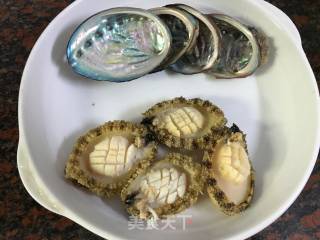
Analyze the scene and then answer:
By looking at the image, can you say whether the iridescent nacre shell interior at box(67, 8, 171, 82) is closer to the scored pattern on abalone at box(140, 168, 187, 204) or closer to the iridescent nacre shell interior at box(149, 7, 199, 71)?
the iridescent nacre shell interior at box(149, 7, 199, 71)

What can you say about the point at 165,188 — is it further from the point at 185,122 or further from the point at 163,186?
the point at 185,122

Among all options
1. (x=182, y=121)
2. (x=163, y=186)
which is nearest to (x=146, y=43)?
(x=182, y=121)

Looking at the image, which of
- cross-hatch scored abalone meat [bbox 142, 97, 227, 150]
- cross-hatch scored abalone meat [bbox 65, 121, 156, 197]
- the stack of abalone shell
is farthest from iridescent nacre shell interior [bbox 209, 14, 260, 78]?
cross-hatch scored abalone meat [bbox 65, 121, 156, 197]

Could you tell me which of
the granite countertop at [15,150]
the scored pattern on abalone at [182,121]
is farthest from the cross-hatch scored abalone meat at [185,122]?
the granite countertop at [15,150]

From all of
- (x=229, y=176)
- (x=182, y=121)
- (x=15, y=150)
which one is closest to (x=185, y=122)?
(x=182, y=121)

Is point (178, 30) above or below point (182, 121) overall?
above

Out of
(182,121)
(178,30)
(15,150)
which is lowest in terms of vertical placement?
(15,150)

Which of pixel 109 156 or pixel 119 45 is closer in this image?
pixel 109 156

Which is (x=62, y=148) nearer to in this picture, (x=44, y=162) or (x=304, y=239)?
(x=44, y=162)

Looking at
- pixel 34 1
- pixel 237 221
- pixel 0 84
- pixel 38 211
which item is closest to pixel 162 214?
pixel 237 221
